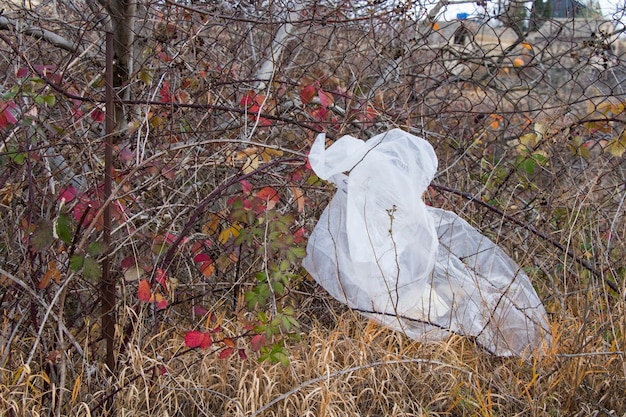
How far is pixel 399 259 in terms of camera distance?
7.44ft

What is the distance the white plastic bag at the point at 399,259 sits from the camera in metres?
2.19

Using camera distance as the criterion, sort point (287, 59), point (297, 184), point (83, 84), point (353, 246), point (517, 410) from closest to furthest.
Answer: point (517, 410), point (353, 246), point (297, 184), point (83, 84), point (287, 59)

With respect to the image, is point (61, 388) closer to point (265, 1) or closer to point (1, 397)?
point (1, 397)

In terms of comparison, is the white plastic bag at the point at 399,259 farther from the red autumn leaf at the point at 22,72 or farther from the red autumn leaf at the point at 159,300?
the red autumn leaf at the point at 22,72

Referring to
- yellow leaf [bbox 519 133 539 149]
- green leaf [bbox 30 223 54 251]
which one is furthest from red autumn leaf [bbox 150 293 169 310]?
yellow leaf [bbox 519 133 539 149]

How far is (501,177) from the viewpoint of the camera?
9.93ft

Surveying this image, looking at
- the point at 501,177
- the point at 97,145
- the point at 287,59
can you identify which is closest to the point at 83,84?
the point at 97,145

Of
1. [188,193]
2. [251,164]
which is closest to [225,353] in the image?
[251,164]

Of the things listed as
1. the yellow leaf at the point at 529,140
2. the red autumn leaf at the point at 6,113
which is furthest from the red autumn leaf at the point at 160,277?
the yellow leaf at the point at 529,140

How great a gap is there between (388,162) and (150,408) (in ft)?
3.74

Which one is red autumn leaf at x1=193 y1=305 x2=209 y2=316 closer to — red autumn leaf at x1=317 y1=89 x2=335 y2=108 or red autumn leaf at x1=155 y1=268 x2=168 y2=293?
red autumn leaf at x1=155 y1=268 x2=168 y2=293

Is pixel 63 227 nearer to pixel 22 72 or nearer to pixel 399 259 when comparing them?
pixel 22 72

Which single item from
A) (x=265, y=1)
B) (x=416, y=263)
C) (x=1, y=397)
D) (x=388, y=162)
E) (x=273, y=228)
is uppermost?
(x=265, y=1)

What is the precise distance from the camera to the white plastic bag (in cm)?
219
